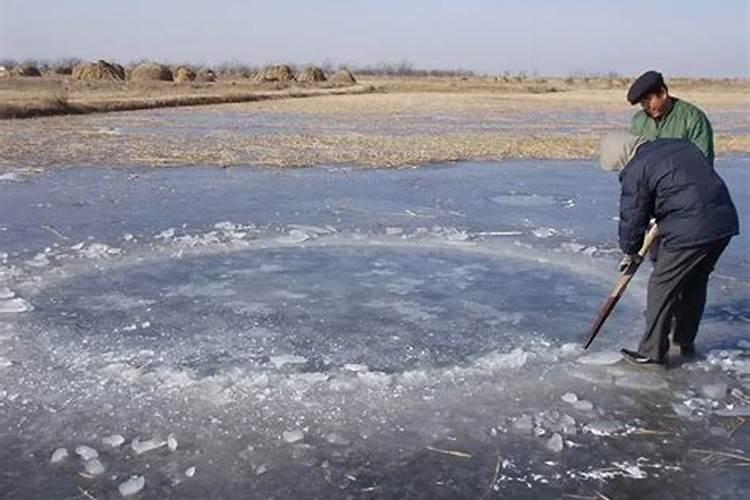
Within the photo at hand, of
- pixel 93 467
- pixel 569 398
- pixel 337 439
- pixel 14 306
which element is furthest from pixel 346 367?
pixel 14 306

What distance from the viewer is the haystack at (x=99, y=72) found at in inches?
3012

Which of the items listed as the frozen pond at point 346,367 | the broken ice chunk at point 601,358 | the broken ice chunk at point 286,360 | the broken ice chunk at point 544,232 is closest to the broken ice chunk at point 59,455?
the frozen pond at point 346,367

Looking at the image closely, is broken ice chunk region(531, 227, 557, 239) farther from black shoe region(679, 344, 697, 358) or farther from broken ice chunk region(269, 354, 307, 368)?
broken ice chunk region(269, 354, 307, 368)

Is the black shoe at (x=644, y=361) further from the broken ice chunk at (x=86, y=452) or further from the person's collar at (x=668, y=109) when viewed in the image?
the broken ice chunk at (x=86, y=452)

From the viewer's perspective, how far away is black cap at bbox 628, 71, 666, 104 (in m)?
5.70

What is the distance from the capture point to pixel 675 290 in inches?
227

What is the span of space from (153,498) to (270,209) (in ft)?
28.8

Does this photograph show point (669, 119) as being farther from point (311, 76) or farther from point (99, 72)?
point (311, 76)

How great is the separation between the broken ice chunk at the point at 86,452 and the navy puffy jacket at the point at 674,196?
3.59m

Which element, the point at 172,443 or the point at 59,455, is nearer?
the point at 59,455

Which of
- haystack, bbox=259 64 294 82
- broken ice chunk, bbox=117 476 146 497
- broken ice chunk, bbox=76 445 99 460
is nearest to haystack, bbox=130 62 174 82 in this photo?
haystack, bbox=259 64 294 82

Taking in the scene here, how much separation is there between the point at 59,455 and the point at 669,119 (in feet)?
15.1

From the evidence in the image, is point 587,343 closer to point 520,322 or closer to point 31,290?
point 520,322

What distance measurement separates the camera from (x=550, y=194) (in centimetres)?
1450
